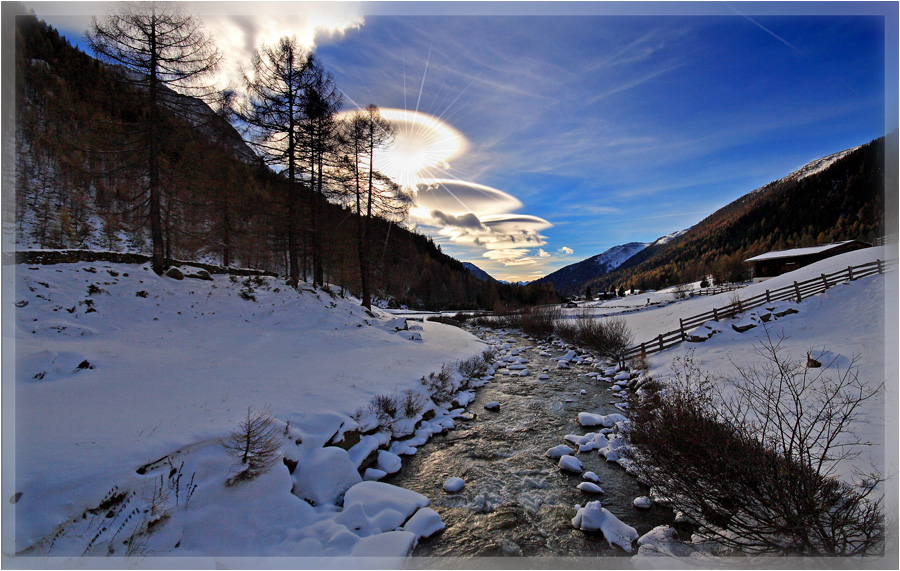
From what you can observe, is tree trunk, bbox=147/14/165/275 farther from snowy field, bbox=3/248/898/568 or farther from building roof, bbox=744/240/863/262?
building roof, bbox=744/240/863/262

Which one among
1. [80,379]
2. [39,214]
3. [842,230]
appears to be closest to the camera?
[80,379]

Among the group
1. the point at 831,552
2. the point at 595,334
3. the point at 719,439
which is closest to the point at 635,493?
the point at 719,439

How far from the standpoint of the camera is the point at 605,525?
4.95 metres

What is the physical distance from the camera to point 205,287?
39.2 ft

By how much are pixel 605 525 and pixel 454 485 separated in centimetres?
269

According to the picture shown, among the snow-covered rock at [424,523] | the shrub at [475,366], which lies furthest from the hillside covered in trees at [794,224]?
the snow-covered rock at [424,523]

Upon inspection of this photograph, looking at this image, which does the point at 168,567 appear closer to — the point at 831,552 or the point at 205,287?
the point at 831,552

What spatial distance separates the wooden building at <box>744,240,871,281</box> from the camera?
37422 millimetres

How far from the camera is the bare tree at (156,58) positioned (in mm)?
10078

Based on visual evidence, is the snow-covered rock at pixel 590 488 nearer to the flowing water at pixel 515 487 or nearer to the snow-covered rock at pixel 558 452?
the flowing water at pixel 515 487

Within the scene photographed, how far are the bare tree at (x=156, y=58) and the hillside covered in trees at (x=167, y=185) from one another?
25cm

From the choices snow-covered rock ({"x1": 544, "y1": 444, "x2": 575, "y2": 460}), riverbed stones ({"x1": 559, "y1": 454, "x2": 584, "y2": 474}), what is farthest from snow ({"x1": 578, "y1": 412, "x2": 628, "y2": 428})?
riverbed stones ({"x1": 559, "y1": 454, "x2": 584, "y2": 474})

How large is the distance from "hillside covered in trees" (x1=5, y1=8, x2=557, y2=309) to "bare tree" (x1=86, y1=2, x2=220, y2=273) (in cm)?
25

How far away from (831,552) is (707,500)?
47.7 inches
